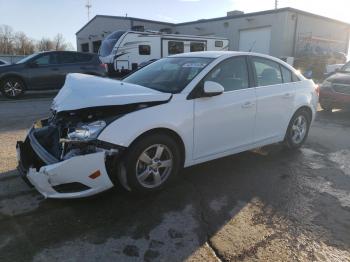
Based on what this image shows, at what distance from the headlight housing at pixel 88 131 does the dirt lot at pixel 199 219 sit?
75 centimetres

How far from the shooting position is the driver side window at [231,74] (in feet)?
15.3

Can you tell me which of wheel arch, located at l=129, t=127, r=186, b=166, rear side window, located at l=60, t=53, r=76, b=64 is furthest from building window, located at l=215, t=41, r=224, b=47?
wheel arch, located at l=129, t=127, r=186, b=166

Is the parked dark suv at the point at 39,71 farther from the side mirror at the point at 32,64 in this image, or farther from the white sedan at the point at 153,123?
the white sedan at the point at 153,123

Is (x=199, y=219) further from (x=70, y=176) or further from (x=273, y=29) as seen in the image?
(x=273, y=29)

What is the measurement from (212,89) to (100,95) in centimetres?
131

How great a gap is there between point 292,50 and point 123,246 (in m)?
28.1

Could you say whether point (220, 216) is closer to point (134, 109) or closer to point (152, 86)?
point (134, 109)

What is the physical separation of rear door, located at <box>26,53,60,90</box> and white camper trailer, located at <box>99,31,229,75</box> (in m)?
7.11

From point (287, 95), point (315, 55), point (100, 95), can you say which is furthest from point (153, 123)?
point (315, 55)

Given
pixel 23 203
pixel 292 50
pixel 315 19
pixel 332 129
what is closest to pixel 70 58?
pixel 332 129

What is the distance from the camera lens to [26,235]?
10.6ft

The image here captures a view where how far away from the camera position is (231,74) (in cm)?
487

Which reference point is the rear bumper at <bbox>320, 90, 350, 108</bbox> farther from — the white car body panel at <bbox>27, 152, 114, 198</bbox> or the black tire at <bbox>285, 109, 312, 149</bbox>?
the white car body panel at <bbox>27, 152, 114, 198</bbox>

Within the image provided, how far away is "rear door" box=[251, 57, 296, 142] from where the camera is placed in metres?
5.16
